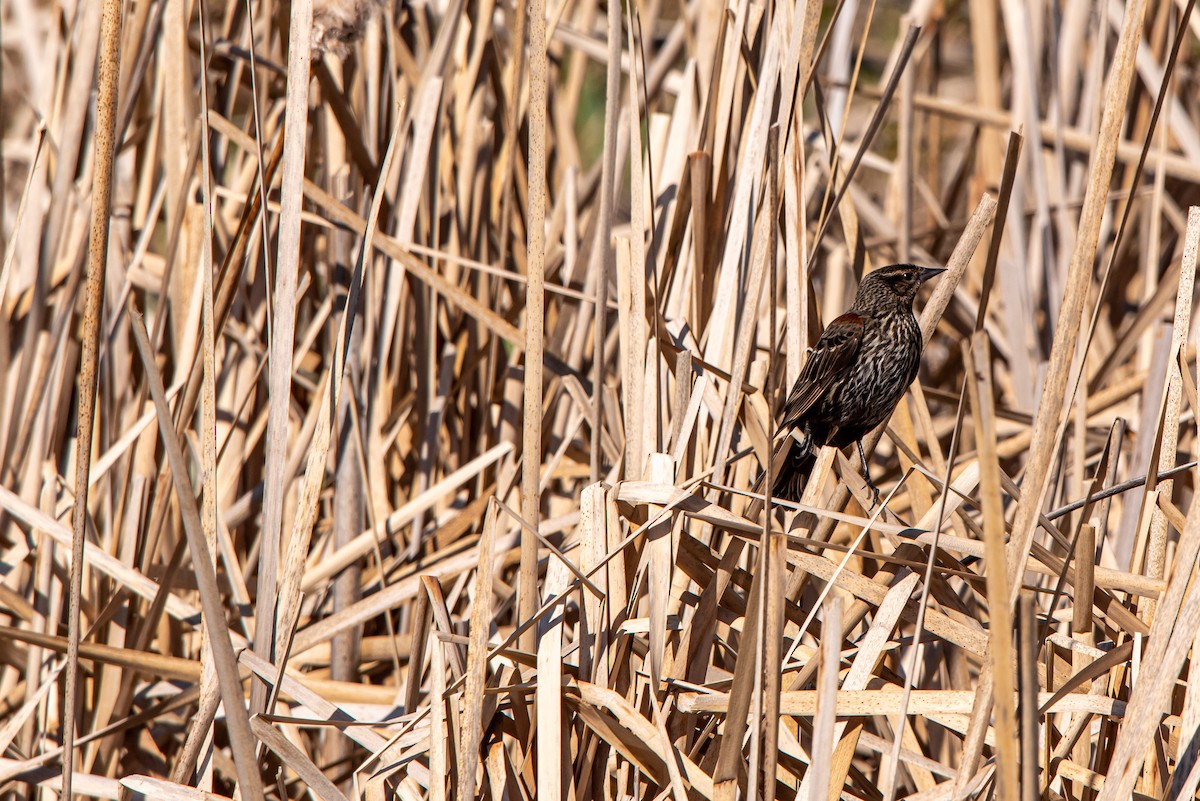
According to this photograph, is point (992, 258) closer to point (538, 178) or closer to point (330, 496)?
point (538, 178)

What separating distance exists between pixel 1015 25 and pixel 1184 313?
5.23 ft

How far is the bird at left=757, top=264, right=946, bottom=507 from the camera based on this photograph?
2.26 m

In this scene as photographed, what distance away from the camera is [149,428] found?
243 cm

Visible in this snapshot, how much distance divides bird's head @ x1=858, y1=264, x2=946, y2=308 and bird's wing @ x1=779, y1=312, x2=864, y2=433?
8cm

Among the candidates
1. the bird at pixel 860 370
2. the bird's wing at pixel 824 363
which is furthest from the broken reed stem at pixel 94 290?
the bird at pixel 860 370

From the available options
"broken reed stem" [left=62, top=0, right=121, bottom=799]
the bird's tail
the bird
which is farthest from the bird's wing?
"broken reed stem" [left=62, top=0, right=121, bottom=799]

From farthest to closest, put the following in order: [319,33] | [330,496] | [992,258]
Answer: [330,496]
[319,33]
[992,258]

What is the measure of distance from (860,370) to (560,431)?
0.78 m

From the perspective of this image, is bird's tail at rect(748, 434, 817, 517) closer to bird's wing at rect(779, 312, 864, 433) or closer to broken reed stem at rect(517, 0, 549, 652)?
bird's wing at rect(779, 312, 864, 433)

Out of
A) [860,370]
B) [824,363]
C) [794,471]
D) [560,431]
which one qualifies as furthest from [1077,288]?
[560,431]

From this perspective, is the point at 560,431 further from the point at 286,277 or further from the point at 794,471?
the point at 286,277

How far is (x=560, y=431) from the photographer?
279 cm

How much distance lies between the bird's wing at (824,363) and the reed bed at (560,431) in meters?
0.07

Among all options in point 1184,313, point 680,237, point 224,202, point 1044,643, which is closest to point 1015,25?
point 680,237
